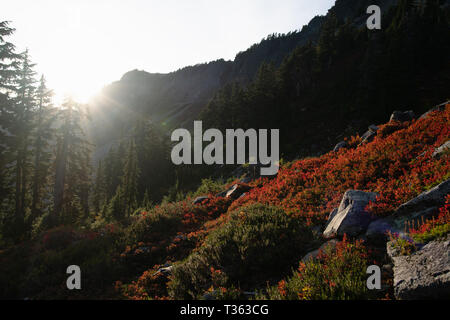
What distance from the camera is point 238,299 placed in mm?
5078

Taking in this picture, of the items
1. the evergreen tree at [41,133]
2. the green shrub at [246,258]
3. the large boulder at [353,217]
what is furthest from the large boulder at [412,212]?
the evergreen tree at [41,133]

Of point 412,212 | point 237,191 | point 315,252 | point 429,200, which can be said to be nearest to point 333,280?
point 315,252

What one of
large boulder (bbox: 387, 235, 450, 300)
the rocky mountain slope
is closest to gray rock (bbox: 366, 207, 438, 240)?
large boulder (bbox: 387, 235, 450, 300)

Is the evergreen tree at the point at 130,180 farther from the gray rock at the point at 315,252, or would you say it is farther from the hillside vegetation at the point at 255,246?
the gray rock at the point at 315,252

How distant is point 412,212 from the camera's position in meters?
5.88

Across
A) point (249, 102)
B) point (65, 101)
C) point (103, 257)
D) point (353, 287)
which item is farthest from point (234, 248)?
point (249, 102)

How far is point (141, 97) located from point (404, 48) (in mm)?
163988

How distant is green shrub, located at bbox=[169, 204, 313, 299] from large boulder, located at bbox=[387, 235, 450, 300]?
2.51m

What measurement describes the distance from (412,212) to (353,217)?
4.34 feet

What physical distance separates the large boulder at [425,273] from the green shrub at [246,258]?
2511mm

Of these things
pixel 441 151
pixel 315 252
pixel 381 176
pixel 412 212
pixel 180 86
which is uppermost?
pixel 180 86

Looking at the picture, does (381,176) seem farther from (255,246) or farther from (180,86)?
(180,86)

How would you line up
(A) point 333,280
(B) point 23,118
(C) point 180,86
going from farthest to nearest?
(C) point 180,86
(B) point 23,118
(A) point 333,280

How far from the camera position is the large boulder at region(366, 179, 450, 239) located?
18.3 ft
